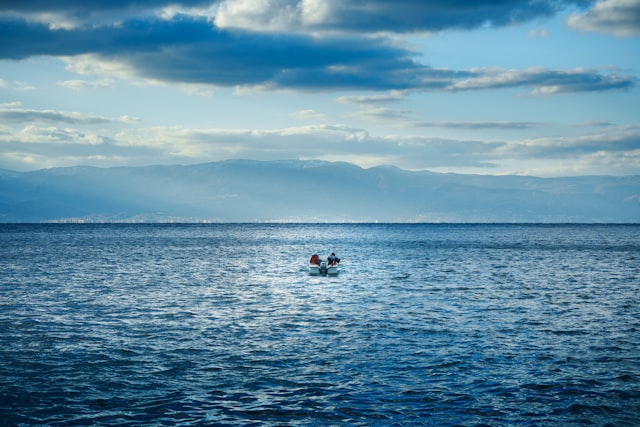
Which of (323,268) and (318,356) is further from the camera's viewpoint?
(323,268)

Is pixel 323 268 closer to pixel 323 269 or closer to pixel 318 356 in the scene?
pixel 323 269

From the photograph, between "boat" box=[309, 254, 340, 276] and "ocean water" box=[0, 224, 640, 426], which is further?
"boat" box=[309, 254, 340, 276]

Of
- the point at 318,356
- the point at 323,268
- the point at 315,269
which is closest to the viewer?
the point at 318,356

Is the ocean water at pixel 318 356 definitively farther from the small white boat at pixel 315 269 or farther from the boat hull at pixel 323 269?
the small white boat at pixel 315 269

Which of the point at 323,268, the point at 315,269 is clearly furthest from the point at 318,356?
the point at 315,269

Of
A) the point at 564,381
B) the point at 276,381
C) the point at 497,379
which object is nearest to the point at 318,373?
the point at 276,381

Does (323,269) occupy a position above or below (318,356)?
above

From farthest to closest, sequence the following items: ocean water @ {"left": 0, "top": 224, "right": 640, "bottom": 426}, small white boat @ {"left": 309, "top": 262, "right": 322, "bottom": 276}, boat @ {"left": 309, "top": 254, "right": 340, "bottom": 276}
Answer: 1. small white boat @ {"left": 309, "top": 262, "right": 322, "bottom": 276}
2. boat @ {"left": 309, "top": 254, "right": 340, "bottom": 276}
3. ocean water @ {"left": 0, "top": 224, "right": 640, "bottom": 426}

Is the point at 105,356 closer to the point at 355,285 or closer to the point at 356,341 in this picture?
the point at 356,341

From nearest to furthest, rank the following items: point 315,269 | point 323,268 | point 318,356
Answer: point 318,356, point 323,268, point 315,269

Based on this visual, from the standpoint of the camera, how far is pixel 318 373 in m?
26.3

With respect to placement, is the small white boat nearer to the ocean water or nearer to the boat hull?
the boat hull

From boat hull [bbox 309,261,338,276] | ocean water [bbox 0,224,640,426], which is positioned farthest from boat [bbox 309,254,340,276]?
ocean water [bbox 0,224,640,426]

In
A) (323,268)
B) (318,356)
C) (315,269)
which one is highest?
(323,268)
